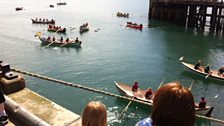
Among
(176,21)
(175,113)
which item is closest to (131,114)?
(175,113)

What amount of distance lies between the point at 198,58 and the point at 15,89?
94.4 ft

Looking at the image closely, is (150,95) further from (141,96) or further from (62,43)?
(62,43)

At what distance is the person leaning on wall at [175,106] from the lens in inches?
97.1

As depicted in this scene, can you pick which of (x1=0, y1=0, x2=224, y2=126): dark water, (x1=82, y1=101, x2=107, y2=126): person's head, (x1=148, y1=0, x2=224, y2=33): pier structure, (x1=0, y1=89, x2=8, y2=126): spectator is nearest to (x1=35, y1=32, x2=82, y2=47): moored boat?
(x1=0, y1=0, x2=224, y2=126): dark water

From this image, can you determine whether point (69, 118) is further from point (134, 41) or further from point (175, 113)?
point (134, 41)

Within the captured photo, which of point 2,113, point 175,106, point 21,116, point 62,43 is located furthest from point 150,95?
point 62,43

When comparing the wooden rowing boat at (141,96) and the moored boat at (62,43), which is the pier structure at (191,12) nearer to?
the moored boat at (62,43)

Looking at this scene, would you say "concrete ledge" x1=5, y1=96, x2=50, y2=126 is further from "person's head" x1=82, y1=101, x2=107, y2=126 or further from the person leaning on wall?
the person leaning on wall

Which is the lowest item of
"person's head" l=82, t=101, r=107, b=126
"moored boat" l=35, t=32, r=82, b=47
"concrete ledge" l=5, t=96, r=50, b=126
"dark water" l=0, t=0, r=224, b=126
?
"dark water" l=0, t=0, r=224, b=126

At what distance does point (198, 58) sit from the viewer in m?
32.0

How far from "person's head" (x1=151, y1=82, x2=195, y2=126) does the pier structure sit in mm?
50247

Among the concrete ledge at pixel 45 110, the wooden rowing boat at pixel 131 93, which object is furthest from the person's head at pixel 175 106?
the wooden rowing boat at pixel 131 93

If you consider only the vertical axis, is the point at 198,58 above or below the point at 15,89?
below

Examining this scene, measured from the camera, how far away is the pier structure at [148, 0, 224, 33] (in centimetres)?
4988
